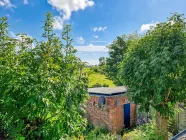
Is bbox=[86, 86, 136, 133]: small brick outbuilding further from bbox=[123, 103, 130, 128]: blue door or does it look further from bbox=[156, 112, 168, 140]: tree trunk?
bbox=[156, 112, 168, 140]: tree trunk

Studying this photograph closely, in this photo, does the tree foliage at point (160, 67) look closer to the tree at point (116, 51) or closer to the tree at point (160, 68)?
the tree at point (160, 68)

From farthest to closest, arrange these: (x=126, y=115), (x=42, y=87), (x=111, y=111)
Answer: (x=126, y=115) → (x=111, y=111) → (x=42, y=87)

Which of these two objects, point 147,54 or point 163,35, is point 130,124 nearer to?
point 147,54

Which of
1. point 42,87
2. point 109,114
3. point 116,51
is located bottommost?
point 109,114

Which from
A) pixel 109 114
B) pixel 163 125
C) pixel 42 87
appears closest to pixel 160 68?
pixel 163 125

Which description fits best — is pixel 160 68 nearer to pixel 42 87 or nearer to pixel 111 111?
pixel 42 87

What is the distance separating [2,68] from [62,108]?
5.57 ft

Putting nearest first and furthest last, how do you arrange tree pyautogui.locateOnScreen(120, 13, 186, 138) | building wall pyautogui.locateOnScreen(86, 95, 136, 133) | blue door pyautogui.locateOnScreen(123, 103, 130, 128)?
tree pyautogui.locateOnScreen(120, 13, 186, 138) → building wall pyautogui.locateOnScreen(86, 95, 136, 133) → blue door pyautogui.locateOnScreen(123, 103, 130, 128)

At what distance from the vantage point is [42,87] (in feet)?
12.5

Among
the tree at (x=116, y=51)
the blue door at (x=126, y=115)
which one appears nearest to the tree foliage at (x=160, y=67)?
the blue door at (x=126, y=115)

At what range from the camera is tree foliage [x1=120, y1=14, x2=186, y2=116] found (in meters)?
6.16

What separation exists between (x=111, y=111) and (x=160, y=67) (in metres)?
6.27

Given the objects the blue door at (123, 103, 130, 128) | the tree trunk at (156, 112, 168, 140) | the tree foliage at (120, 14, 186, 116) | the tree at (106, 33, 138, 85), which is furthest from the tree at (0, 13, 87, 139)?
the tree at (106, 33, 138, 85)

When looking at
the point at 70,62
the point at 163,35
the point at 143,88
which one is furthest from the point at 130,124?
the point at 70,62
